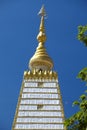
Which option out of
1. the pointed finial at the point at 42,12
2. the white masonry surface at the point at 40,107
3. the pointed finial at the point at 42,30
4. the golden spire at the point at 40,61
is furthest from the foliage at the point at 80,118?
the pointed finial at the point at 42,12

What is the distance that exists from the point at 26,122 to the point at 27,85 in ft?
11.9

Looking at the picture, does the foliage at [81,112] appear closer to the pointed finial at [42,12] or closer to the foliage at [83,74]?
the foliage at [83,74]

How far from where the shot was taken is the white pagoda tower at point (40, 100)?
22688 millimetres

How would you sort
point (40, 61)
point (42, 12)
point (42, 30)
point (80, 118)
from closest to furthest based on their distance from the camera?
point (80, 118) → point (40, 61) → point (42, 30) → point (42, 12)

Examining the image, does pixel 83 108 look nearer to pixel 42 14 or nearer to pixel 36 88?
pixel 36 88

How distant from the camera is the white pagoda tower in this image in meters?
22.7

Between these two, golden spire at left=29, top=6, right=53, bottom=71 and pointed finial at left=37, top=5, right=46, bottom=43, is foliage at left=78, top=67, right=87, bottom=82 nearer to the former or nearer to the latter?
golden spire at left=29, top=6, right=53, bottom=71

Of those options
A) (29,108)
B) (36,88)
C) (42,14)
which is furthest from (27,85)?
(42,14)

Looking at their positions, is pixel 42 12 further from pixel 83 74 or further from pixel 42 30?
pixel 83 74

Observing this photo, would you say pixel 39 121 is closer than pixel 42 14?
Yes

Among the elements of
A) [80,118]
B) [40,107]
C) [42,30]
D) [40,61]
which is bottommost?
[80,118]

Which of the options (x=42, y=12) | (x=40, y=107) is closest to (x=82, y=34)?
(x=40, y=107)

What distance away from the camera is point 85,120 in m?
13.8

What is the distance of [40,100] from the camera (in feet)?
79.9
